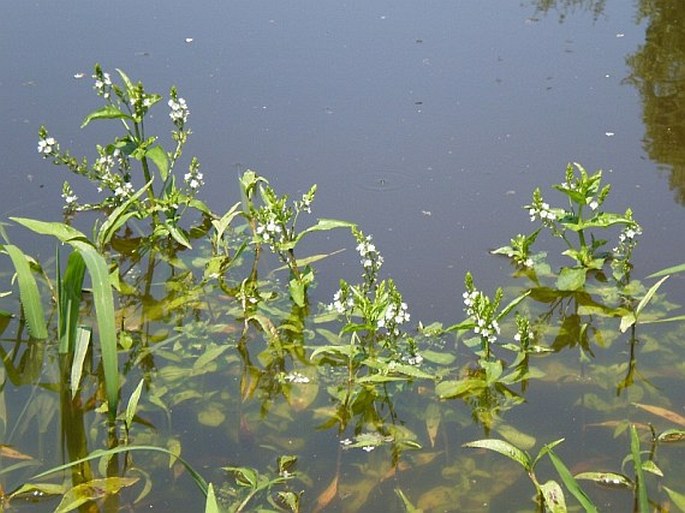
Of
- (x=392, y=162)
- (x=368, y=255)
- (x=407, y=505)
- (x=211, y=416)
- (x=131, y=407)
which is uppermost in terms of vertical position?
(x=392, y=162)

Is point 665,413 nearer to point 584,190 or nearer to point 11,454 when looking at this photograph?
point 584,190

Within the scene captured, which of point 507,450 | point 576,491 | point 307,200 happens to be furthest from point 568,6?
point 576,491

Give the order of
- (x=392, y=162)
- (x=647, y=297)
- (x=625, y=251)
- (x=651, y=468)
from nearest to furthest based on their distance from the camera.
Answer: (x=651, y=468)
(x=647, y=297)
(x=625, y=251)
(x=392, y=162)

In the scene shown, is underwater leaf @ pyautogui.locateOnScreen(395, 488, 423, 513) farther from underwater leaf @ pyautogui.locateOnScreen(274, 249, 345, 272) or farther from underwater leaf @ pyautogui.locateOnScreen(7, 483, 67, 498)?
underwater leaf @ pyautogui.locateOnScreen(274, 249, 345, 272)

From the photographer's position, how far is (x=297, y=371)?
3688 mm

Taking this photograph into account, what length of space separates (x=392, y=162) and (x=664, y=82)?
164 cm

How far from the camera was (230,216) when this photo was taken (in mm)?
4215

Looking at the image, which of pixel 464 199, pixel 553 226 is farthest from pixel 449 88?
pixel 553 226

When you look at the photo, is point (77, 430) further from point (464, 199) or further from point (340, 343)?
point (464, 199)

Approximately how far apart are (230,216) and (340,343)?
2.53 ft

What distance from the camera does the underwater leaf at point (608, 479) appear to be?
306 cm

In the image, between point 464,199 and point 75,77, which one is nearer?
point 464,199

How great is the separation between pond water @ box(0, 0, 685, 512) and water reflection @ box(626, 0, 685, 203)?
14 millimetres

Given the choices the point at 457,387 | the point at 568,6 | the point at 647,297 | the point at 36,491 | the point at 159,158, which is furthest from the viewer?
the point at 568,6
